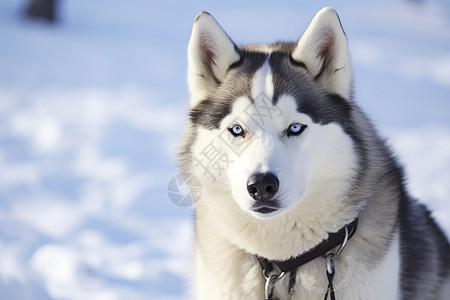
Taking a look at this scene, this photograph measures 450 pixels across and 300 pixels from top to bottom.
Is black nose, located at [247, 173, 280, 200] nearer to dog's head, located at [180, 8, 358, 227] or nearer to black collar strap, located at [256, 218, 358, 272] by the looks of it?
dog's head, located at [180, 8, 358, 227]

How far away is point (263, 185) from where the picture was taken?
5.88ft

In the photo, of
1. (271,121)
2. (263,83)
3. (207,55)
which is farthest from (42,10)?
(271,121)

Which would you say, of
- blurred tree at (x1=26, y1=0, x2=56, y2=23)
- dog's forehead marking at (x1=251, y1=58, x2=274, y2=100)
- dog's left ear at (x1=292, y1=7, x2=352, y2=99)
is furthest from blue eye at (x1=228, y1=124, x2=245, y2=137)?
blurred tree at (x1=26, y1=0, x2=56, y2=23)

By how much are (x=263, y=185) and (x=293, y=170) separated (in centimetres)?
15

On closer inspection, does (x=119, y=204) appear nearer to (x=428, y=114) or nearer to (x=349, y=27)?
(x=428, y=114)

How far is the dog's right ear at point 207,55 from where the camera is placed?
210cm

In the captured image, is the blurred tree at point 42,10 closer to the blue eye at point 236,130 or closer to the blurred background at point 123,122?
the blurred background at point 123,122

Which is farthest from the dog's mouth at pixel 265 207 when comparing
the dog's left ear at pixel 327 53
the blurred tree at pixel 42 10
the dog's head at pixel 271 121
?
the blurred tree at pixel 42 10

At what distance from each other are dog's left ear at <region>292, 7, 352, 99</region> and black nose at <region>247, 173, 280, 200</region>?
55cm

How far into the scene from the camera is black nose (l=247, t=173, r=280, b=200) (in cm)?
179

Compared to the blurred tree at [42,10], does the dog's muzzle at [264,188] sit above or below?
above

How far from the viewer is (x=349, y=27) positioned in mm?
10641

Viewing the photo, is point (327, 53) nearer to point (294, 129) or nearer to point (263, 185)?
point (294, 129)

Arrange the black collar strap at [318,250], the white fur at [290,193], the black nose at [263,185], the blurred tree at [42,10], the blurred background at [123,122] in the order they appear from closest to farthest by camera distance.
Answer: the black nose at [263,185] < the white fur at [290,193] < the black collar strap at [318,250] < the blurred background at [123,122] < the blurred tree at [42,10]
